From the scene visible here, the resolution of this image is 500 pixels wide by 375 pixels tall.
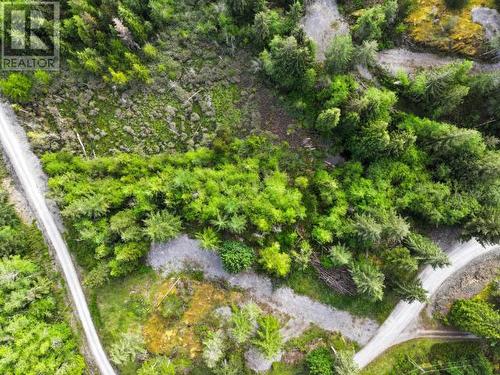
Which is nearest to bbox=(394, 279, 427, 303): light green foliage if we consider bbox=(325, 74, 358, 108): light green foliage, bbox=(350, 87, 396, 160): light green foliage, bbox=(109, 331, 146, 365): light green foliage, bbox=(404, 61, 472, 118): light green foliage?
bbox=(350, 87, 396, 160): light green foliage

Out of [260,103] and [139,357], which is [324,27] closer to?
[260,103]

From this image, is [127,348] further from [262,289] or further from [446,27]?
[446,27]

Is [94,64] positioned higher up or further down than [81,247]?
higher up

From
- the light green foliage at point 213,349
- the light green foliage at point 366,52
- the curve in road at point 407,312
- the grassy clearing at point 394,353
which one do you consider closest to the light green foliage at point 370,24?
the light green foliage at point 366,52

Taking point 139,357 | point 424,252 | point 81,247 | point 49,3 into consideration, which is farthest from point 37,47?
point 424,252

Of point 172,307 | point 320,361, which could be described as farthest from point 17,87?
point 320,361

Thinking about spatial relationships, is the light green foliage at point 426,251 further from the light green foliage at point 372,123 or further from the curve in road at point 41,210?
the curve in road at point 41,210

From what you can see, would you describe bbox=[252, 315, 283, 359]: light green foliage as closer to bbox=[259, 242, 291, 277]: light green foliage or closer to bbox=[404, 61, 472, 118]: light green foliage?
bbox=[259, 242, 291, 277]: light green foliage
